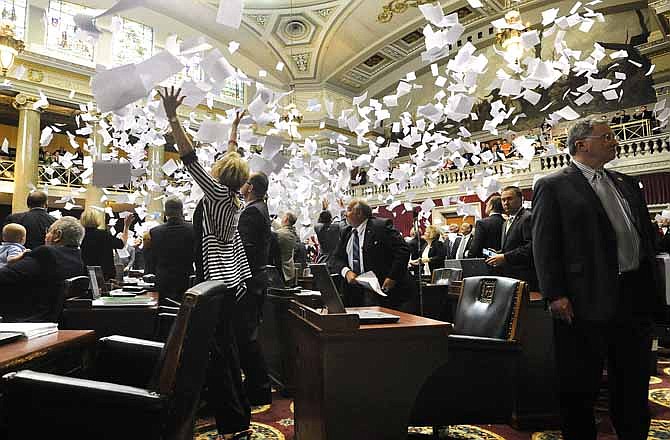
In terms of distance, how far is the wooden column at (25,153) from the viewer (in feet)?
38.4

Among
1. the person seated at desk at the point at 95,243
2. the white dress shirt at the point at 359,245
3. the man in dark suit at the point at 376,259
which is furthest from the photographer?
the person seated at desk at the point at 95,243

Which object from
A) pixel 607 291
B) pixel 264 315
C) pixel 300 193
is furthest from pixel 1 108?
pixel 607 291

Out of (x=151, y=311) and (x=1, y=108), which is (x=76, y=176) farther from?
(x=151, y=311)

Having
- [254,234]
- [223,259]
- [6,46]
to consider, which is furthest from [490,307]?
[6,46]

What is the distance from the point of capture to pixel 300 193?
25.2ft

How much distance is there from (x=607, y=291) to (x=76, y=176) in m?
15.2

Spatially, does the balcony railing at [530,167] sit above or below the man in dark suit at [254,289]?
above

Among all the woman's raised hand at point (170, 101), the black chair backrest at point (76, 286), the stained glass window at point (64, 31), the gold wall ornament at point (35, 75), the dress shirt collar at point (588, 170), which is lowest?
the black chair backrest at point (76, 286)

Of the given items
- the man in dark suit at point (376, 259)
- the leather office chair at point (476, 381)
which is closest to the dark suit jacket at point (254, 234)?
the man in dark suit at point (376, 259)

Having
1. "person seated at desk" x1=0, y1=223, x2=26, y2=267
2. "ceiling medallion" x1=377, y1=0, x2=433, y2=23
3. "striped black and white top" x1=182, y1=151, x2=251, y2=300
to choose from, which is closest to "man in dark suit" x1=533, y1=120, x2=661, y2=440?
"striped black and white top" x1=182, y1=151, x2=251, y2=300

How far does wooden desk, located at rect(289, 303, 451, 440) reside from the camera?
1.74m

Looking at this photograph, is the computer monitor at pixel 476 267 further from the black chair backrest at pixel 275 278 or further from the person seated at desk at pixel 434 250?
the person seated at desk at pixel 434 250

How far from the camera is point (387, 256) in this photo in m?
3.71

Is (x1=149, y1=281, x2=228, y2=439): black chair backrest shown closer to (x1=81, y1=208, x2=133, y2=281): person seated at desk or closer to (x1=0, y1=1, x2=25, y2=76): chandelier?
(x1=81, y1=208, x2=133, y2=281): person seated at desk
